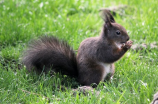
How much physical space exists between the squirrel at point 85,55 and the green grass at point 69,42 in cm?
12

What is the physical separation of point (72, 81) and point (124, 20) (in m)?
2.03

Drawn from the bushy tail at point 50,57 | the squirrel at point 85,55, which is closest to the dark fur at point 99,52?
the squirrel at point 85,55

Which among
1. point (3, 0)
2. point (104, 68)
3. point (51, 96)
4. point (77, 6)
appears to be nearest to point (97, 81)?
point (104, 68)

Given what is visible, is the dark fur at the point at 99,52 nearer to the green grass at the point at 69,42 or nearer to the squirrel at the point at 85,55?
the squirrel at the point at 85,55

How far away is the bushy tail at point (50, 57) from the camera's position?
3.29m

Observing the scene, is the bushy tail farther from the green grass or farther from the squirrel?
the green grass

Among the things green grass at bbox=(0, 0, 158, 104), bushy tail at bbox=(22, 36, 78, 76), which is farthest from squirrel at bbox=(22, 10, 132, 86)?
green grass at bbox=(0, 0, 158, 104)

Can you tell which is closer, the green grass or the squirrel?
the green grass

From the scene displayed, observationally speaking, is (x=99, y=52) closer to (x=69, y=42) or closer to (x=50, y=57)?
(x=50, y=57)

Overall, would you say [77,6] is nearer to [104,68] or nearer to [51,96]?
[104,68]

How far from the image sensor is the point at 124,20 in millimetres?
5066

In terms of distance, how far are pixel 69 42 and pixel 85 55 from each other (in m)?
0.93

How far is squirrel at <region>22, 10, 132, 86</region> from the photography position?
3262 millimetres

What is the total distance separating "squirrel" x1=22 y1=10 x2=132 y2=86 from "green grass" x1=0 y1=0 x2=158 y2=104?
121 millimetres
